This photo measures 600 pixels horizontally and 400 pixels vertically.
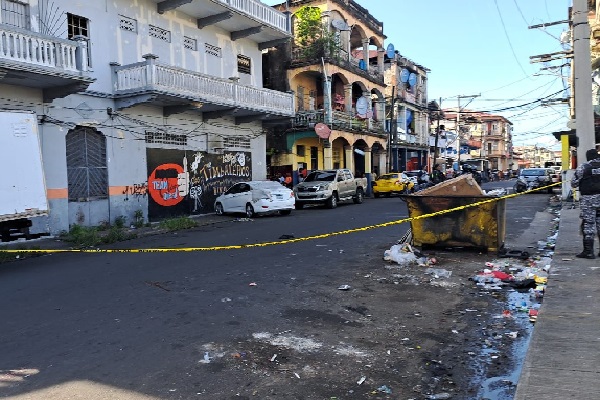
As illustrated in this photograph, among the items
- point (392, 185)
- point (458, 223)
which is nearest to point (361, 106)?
point (392, 185)

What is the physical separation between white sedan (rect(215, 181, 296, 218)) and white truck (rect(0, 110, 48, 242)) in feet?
31.6

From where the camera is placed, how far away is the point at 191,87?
1794cm

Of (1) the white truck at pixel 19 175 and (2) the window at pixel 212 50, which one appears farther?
(2) the window at pixel 212 50

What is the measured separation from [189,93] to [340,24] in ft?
51.4

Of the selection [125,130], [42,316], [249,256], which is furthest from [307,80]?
[42,316]

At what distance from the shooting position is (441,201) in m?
9.00

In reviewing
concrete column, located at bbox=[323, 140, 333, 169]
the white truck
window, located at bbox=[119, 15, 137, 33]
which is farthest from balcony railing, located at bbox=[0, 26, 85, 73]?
concrete column, located at bbox=[323, 140, 333, 169]

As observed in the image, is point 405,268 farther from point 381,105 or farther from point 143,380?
point 381,105

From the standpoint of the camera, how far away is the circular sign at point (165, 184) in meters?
18.2

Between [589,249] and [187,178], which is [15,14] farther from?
[589,249]

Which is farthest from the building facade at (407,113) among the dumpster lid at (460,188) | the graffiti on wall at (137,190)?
the dumpster lid at (460,188)

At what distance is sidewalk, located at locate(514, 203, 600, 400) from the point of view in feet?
10.8

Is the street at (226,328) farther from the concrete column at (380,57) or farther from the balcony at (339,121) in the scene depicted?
the concrete column at (380,57)

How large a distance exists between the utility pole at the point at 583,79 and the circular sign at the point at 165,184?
13969 millimetres
